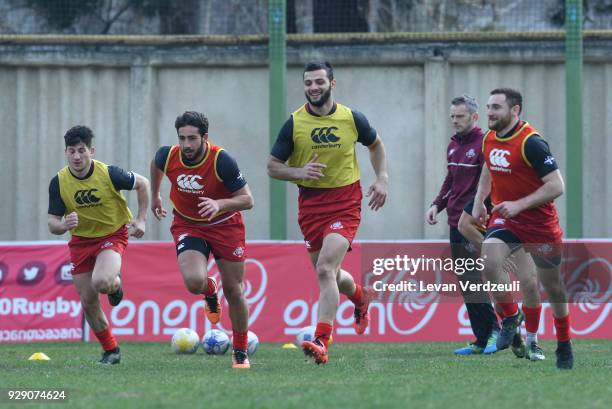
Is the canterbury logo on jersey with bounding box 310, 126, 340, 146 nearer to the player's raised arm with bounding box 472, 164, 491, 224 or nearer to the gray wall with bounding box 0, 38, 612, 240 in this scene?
the player's raised arm with bounding box 472, 164, 491, 224

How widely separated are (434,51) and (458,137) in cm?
736

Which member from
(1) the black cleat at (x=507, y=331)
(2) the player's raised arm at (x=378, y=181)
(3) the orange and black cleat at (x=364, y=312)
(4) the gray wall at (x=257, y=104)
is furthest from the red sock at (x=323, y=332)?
(4) the gray wall at (x=257, y=104)

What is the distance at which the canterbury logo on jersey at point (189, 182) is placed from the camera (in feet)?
32.1

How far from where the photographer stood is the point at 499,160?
941 centimetres

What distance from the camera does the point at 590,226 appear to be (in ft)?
62.3

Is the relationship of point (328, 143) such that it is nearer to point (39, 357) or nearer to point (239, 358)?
point (239, 358)

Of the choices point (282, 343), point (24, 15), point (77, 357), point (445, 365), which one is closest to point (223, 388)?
point (445, 365)

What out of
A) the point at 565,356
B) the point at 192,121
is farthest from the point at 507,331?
the point at 192,121

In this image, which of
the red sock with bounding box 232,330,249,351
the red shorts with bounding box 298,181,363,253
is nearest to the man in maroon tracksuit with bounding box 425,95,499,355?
the red shorts with bounding box 298,181,363,253

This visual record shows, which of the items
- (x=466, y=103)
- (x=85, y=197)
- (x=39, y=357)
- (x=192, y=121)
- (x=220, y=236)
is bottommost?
(x=39, y=357)

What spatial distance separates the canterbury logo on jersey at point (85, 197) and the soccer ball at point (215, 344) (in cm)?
229

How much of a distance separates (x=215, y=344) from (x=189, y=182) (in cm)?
259

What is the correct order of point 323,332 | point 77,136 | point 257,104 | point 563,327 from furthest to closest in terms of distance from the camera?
point 257,104
point 77,136
point 323,332
point 563,327

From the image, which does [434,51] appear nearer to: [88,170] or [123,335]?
[123,335]
